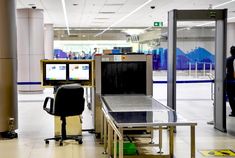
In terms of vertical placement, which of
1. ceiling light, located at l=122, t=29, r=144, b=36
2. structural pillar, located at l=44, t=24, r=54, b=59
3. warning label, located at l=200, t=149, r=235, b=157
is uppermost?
ceiling light, located at l=122, t=29, r=144, b=36

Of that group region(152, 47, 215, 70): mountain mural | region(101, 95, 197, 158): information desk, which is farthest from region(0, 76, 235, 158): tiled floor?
region(152, 47, 215, 70): mountain mural

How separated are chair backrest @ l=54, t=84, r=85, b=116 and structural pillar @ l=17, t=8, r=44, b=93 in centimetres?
836

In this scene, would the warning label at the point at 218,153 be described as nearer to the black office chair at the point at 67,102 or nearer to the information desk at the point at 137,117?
the information desk at the point at 137,117

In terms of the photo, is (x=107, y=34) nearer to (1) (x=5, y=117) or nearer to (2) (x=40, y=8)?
(2) (x=40, y=8)

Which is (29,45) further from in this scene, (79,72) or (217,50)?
(217,50)

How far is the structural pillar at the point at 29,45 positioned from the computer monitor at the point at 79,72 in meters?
7.52

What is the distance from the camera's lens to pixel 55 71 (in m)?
7.19

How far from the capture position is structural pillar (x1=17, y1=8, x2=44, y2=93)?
1444cm

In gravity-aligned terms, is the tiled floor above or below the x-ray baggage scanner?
below

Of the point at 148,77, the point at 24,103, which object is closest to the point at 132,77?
Answer: the point at 148,77

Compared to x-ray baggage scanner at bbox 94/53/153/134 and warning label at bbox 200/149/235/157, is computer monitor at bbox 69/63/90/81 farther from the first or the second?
warning label at bbox 200/149/235/157

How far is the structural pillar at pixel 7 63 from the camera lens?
22.5 feet

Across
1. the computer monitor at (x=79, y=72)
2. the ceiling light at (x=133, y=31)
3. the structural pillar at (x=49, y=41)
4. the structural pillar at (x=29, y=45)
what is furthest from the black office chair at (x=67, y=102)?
the ceiling light at (x=133, y=31)

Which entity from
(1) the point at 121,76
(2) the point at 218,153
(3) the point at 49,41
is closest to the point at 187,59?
(3) the point at 49,41
